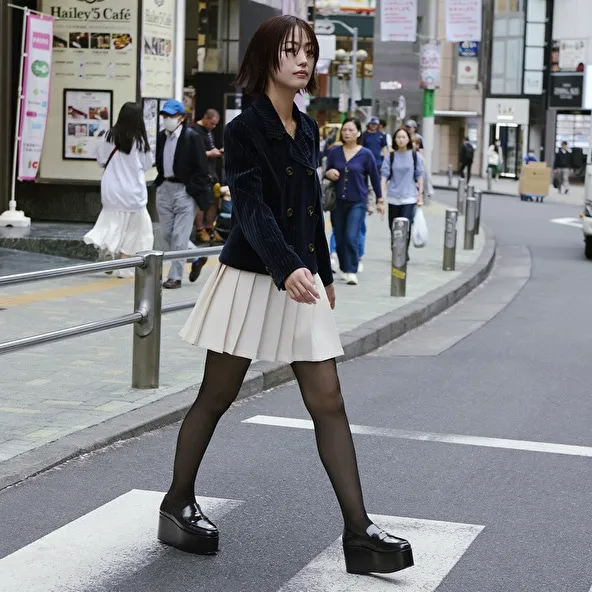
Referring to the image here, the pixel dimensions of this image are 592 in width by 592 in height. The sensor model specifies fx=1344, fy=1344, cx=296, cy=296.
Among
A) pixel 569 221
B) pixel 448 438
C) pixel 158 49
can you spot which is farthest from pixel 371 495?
pixel 569 221

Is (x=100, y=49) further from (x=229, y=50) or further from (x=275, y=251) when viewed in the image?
(x=275, y=251)

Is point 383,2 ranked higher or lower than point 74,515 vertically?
higher

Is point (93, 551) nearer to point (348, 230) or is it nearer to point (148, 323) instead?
point (148, 323)

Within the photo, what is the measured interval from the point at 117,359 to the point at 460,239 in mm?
13870

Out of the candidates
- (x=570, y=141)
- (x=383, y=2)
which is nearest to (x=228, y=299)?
(x=383, y=2)

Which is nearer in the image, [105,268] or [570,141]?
[105,268]

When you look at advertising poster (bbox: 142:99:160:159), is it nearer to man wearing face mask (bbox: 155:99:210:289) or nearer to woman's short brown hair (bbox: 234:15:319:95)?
man wearing face mask (bbox: 155:99:210:289)

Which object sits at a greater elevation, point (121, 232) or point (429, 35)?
point (429, 35)

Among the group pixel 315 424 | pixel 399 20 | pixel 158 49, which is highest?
pixel 399 20

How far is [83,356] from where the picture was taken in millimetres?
8703

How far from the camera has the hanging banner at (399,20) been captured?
3088cm

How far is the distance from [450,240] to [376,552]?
11559mm

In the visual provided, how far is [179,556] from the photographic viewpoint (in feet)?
15.2

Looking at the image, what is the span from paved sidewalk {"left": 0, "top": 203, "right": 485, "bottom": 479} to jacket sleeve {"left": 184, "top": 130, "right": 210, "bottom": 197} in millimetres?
945
